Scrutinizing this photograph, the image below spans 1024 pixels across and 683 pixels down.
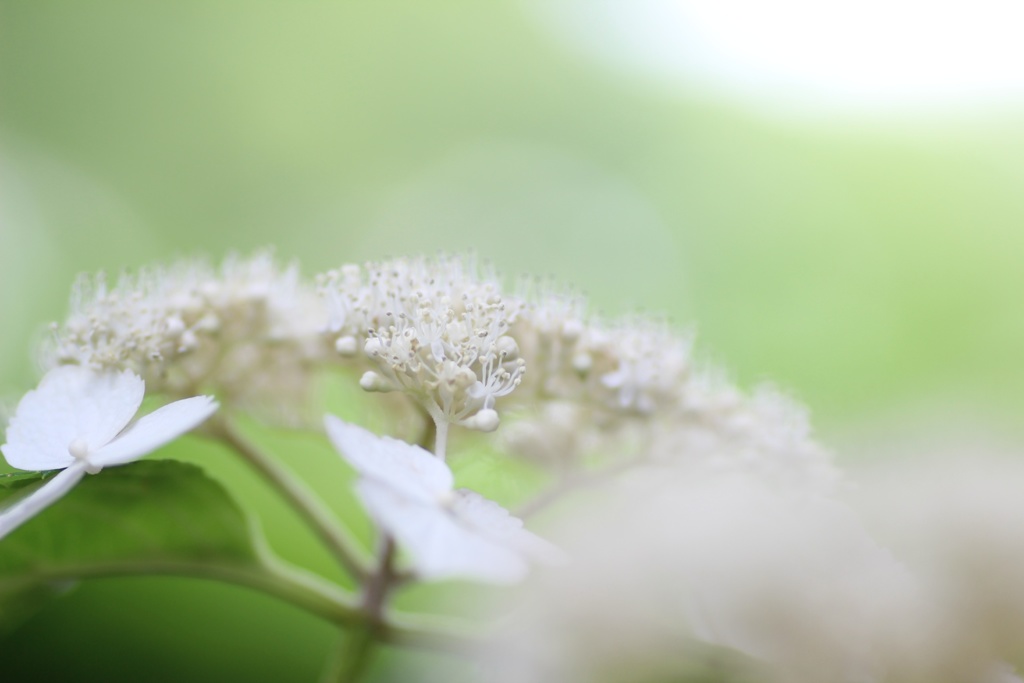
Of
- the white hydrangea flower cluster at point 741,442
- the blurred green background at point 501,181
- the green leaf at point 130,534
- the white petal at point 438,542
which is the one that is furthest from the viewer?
the blurred green background at point 501,181

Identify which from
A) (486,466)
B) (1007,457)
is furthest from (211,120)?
(1007,457)

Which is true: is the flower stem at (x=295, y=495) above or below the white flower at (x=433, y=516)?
above

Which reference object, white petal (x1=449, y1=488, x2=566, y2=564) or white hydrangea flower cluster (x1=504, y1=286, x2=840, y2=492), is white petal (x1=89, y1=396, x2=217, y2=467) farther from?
white hydrangea flower cluster (x1=504, y1=286, x2=840, y2=492)

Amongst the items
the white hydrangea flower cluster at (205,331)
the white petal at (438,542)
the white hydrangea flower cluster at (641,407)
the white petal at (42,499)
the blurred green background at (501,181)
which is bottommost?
the white petal at (42,499)

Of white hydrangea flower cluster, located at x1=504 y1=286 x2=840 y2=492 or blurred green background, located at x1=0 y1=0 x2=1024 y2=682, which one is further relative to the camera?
blurred green background, located at x1=0 y1=0 x2=1024 y2=682

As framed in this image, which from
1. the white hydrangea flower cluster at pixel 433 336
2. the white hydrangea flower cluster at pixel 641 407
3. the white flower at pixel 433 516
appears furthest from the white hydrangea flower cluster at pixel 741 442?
the white flower at pixel 433 516

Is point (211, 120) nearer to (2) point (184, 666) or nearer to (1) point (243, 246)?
(1) point (243, 246)

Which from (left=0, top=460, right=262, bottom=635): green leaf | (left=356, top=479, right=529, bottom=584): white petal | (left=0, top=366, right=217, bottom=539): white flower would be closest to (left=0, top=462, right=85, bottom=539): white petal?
(left=0, top=366, right=217, bottom=539): white flower

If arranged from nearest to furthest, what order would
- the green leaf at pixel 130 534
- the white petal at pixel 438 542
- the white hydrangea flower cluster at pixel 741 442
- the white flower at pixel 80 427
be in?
the white petal at pixel 438 542 → the white flower at pixel 80 427 → the green leaf at pixel 130 534 → the white hydrangea flower cluster at pixel 741 442

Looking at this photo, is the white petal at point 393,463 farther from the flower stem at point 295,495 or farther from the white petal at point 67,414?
the flower stem at point 295,495
